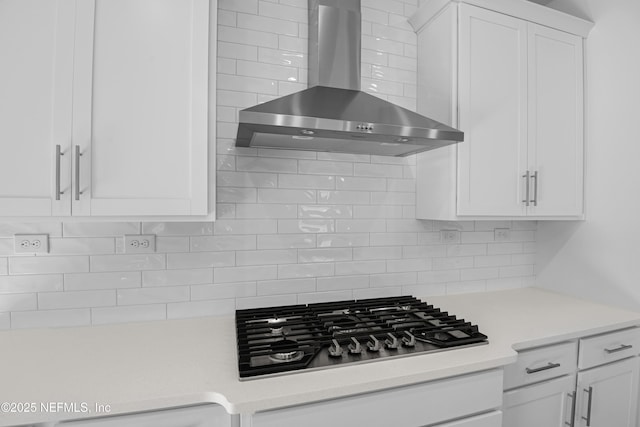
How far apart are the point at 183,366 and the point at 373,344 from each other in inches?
26.9

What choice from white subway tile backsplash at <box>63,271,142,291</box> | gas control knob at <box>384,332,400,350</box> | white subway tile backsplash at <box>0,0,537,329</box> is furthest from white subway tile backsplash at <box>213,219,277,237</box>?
gas control knob at <box>384,332,400,350</box>

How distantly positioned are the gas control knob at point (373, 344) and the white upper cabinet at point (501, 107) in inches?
32.9

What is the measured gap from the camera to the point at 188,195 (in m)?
1.35

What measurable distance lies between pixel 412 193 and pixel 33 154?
181 cm

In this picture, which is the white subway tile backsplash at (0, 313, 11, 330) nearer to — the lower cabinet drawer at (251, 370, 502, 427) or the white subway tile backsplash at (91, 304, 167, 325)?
the white subway tile backsplash at (91, 304, 167, 325)

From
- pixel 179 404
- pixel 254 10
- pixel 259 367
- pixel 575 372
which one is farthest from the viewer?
pixel 254 10

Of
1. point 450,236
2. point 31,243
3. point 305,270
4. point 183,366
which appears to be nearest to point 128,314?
point 31,243

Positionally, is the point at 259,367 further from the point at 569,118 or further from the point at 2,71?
the point at 569,118

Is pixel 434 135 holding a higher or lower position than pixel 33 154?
higher

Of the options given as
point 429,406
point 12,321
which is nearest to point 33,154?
point 12,321

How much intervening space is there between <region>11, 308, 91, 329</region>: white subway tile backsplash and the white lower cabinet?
189cm

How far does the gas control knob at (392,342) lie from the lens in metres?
1.30

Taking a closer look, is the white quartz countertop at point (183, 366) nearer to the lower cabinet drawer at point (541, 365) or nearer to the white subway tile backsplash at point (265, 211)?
the lower cabinet drawer at point (541, 365)

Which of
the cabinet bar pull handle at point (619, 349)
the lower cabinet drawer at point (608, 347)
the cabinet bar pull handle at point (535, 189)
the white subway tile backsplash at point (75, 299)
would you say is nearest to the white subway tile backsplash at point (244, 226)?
the white subway tile backsplash at point (75, 299)
